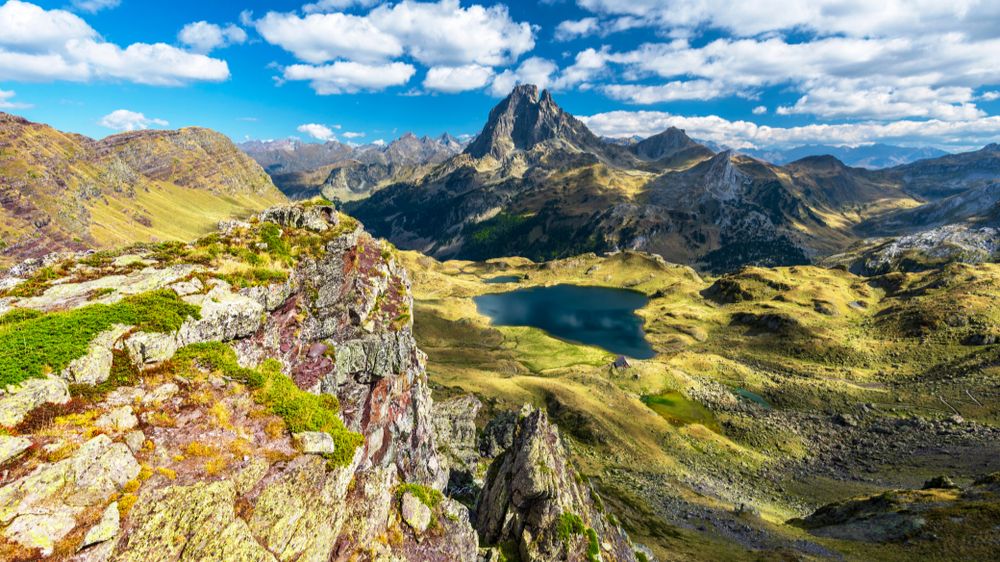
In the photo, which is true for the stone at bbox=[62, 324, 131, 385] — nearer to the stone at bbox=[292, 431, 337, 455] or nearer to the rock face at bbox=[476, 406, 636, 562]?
the stone at bbox=[292, 431, 337, 455]

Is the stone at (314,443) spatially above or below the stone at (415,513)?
above

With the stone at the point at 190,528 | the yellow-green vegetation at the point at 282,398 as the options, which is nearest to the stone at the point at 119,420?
the yellow-green vegetation at the point at 282,398

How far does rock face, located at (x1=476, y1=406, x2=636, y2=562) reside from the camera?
1116 inches

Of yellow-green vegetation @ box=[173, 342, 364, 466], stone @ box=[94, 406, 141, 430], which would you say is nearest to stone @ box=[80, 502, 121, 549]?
stone @ box=[94, 406, 141, 430]

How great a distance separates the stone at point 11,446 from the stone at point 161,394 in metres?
3.44

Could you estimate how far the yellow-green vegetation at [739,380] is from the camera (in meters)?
69.9

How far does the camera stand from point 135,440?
46.6ft

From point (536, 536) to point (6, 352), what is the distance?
27.5 m

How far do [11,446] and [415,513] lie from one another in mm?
13048

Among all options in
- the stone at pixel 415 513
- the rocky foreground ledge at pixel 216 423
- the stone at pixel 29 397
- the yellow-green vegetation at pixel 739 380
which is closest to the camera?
the rocky foreground ledge at pixel 216 423

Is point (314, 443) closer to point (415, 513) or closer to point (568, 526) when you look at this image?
point (415, 513)

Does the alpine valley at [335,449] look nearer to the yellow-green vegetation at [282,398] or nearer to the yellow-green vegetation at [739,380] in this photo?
the yellow-green vegetation at [282,398]

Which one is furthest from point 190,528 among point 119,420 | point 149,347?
point 149,347

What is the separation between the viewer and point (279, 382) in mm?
19906
